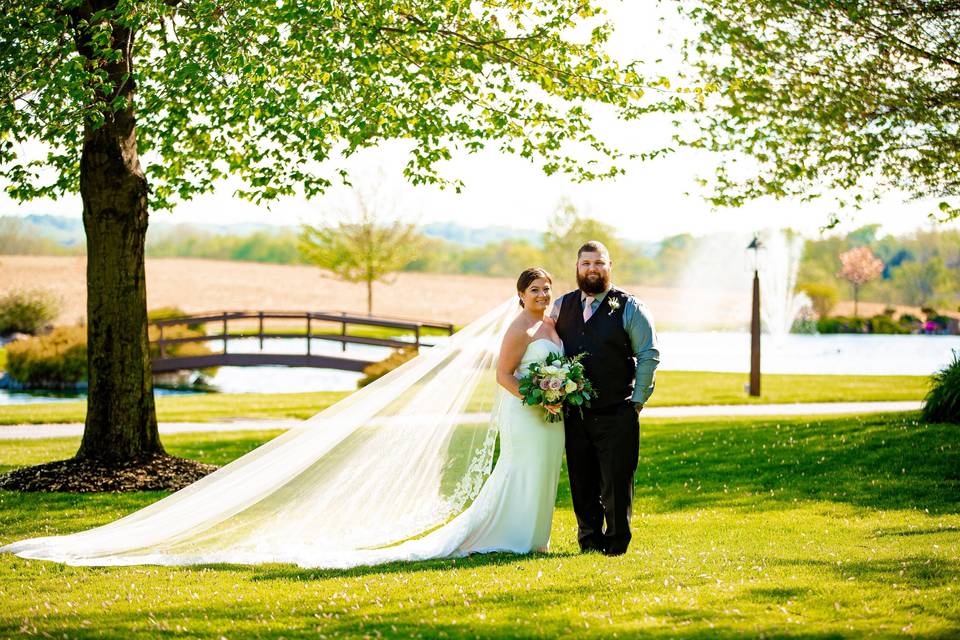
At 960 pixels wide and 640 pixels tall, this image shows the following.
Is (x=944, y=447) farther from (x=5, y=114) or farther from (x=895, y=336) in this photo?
(x=895, y=336)

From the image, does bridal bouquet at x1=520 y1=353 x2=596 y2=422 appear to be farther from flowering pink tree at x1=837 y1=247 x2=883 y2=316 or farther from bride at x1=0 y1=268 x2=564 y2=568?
flowering pink tree at x1=837 y1=247 x2=883 y2=316

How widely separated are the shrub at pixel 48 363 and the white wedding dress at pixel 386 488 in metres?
24.9

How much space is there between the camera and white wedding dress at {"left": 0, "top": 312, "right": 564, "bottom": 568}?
771cm

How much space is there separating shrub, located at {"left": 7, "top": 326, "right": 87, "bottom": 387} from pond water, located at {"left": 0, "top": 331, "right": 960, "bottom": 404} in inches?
40.9

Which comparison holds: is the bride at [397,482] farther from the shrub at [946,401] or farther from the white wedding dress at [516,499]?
the shrub at [946,401]

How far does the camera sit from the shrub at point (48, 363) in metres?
31.4

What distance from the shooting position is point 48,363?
3139 cm

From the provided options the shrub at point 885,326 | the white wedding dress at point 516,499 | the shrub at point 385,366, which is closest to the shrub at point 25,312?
the shrub at point 385,366

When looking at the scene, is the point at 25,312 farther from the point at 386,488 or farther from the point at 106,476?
the point at 386,488

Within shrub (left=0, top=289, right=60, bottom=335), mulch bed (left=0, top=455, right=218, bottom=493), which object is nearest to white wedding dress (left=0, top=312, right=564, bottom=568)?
mulch bed (left=0, top=455, right=218, bottom=493)

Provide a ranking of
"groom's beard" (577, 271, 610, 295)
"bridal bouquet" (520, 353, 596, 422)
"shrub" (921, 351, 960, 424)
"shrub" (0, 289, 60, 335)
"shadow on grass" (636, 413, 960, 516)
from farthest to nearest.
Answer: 1. "shrub" (0, 289, 60, 335)
2. "shrub" (921, 351, 960, 424)
3. "shadow on grass" (636, 413, 960, 516)
4. "groom's beard" (577, 271, 610, 295)
5. "bridal bouquet" (520, 353, 596, 422)

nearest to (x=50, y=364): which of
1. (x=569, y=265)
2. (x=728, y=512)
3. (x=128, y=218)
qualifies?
(x=128, y=218)

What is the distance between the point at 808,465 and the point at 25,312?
1424 inches

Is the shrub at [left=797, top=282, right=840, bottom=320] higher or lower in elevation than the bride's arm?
higher
